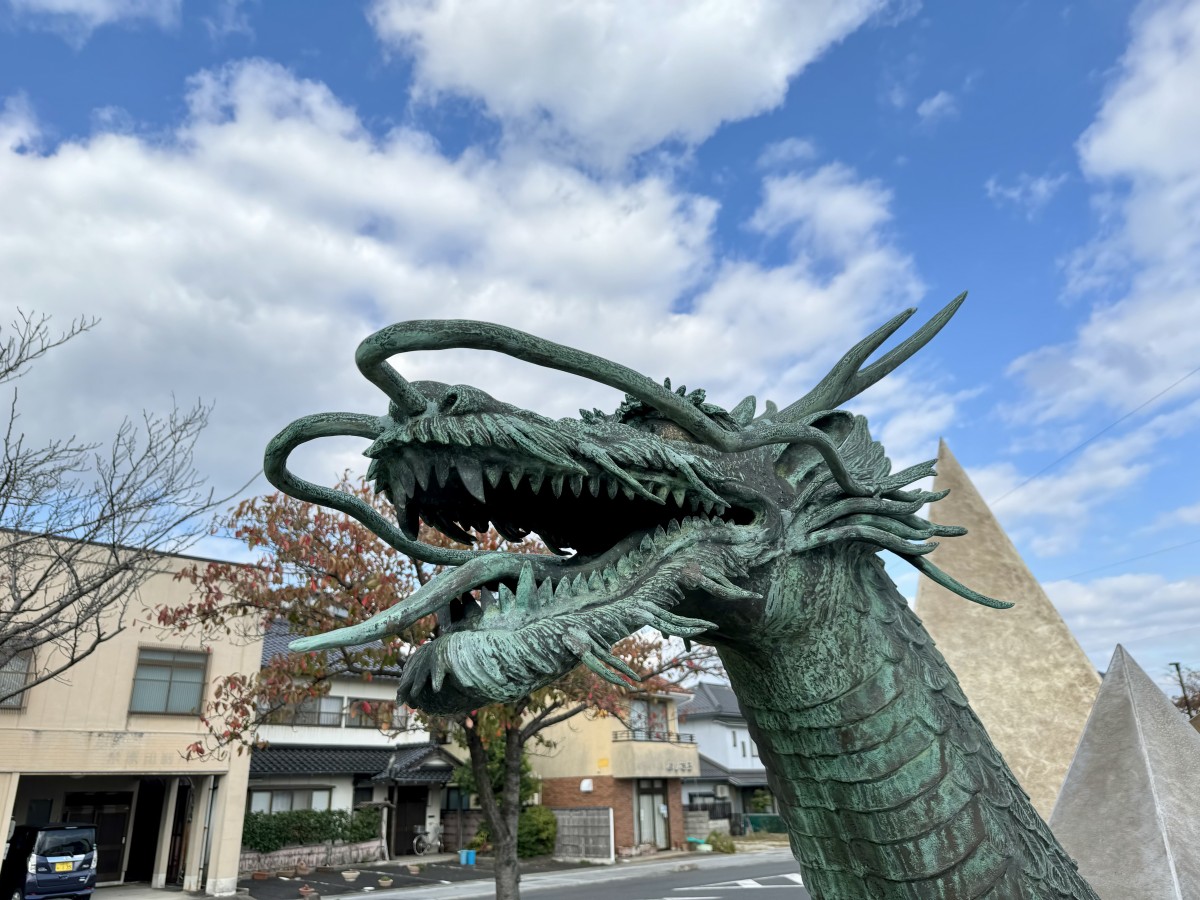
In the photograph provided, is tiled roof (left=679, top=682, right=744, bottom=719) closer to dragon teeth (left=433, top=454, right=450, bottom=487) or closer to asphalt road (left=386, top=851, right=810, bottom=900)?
asphalt road (left=386, top=851, right=810, bottom=900)

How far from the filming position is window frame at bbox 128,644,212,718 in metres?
15.0

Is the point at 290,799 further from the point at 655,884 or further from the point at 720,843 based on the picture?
the point at 720,843

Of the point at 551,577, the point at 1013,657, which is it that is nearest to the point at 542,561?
the point at 551,577

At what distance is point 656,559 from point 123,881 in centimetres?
2111

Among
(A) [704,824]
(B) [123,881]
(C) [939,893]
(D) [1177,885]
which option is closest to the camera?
(C) [939,893]

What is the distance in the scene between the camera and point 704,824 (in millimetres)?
27031

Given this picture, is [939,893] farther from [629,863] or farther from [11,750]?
[629,863]

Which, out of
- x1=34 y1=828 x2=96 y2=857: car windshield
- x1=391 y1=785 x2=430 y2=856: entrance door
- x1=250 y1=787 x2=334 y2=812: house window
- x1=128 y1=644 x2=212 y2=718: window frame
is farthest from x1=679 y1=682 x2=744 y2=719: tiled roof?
x1=34 y1=828 x2=96 y2=857: car windshield

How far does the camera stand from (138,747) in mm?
14898

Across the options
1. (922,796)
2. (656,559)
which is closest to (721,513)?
(656,559)

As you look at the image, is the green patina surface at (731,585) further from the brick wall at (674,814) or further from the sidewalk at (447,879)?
the brick wall at (674,814)

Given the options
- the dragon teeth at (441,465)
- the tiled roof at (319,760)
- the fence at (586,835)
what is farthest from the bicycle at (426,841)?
the dragon teeth at (441,465)

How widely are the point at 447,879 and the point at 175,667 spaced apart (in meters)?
8.15

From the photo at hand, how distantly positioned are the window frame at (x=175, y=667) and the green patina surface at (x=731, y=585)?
1602 cm
